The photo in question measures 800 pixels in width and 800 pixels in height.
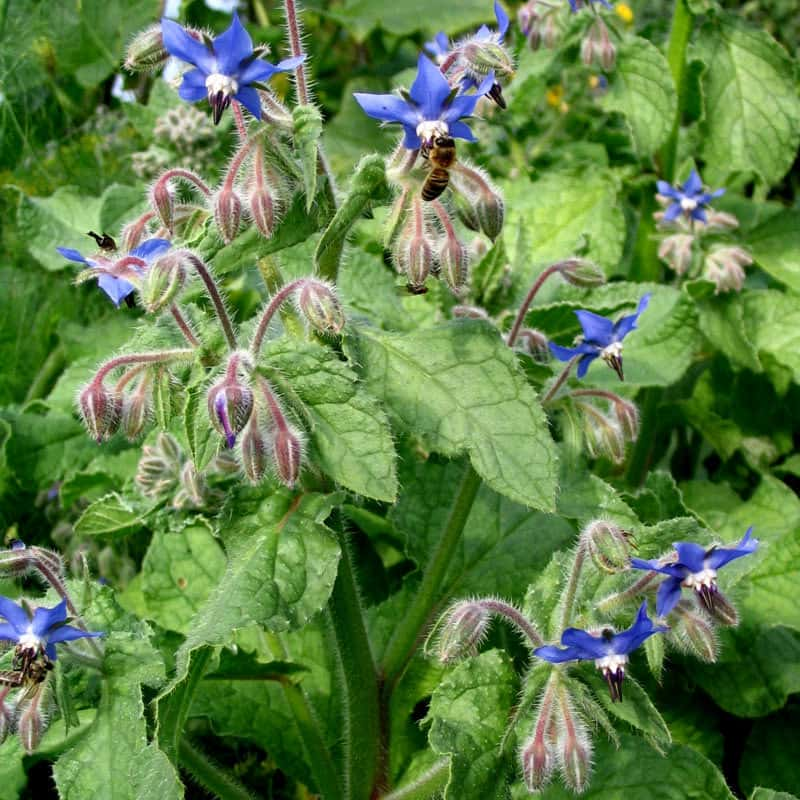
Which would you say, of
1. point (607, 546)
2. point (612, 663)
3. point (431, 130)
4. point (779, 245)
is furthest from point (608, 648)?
point (779, 245)

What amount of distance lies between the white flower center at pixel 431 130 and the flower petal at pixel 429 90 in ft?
0.04

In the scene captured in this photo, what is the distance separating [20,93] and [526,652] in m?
2.79

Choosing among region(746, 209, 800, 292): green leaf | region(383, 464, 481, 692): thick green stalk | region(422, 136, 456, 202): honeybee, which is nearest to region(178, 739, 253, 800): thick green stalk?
region(383, 464, 481, 692): thick green stalk

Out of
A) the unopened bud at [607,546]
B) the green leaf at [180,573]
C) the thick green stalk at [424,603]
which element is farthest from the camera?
the green leaf at [180,573]

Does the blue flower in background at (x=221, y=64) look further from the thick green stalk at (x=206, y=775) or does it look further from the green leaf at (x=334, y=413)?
the thick green stalk at (x=206, y=775)

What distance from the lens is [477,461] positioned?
5.15 ft

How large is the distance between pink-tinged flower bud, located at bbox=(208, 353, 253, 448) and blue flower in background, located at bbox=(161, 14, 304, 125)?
0.35m

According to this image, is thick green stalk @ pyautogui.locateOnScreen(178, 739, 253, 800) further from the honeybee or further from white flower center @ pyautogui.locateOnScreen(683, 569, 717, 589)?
the honeybee

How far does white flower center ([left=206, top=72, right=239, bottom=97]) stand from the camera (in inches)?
55.8

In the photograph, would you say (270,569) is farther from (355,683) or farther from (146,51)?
(146,51)

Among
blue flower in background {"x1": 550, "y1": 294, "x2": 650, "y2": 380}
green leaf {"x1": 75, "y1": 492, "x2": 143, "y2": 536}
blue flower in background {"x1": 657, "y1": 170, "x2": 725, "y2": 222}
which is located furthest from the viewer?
blue flower in background {"x1": 657, "y1": 170, "x2": 725, "y2": 222}

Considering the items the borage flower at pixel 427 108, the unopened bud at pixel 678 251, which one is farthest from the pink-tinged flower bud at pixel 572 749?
the unopened bud at pixel 678 251

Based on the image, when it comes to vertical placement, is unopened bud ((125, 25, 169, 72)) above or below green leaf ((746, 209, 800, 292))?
above

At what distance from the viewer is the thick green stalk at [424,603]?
2000 millimetres
